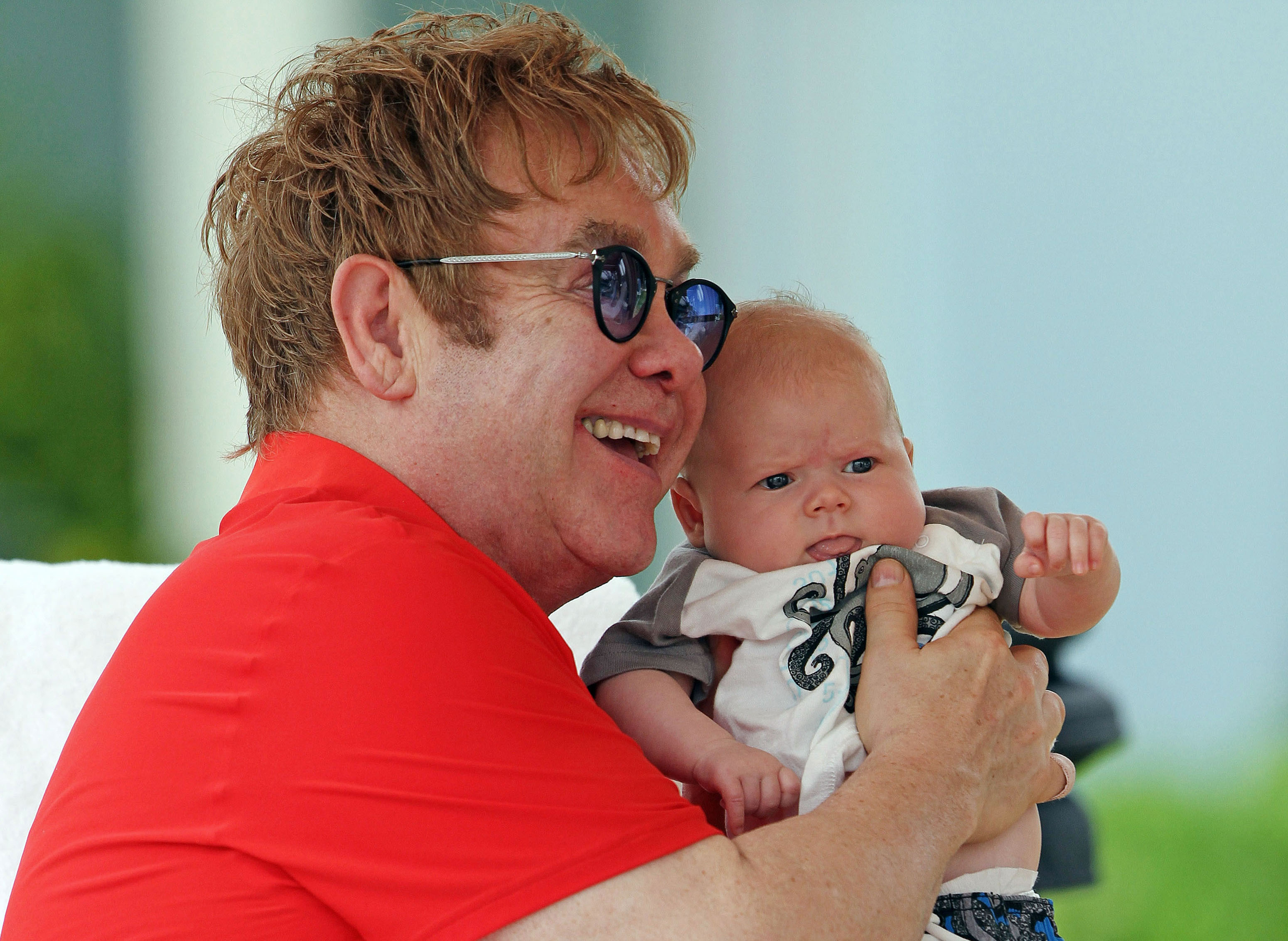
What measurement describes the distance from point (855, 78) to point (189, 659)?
359 centimetres

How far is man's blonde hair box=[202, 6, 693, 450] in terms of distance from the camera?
1.35 metres

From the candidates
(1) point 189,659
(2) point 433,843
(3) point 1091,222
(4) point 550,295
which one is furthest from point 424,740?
(3) point 1091,222

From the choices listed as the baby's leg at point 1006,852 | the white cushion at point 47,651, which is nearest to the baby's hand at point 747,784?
the baby's leg at point 1006,852

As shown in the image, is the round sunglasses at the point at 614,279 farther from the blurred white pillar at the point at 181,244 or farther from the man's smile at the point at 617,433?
the blurred white pillar at the point at 181,244

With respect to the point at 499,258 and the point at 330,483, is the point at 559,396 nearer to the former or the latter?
the point at 499,258

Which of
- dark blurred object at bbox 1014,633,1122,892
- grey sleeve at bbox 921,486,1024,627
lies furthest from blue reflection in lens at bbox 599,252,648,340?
dark blurred object at bbox 1014,633,1122,892

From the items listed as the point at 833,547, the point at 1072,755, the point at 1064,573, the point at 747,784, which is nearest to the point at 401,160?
the point at 833,547

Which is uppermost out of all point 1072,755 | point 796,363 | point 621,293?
point 621,293

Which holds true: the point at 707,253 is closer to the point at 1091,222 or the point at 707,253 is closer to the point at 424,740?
the point at 1091,222

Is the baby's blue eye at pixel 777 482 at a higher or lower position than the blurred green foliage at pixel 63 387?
higher

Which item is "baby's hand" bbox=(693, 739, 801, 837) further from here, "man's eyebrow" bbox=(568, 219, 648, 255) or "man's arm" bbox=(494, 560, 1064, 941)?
"man's eyebrow" bbox=(568, 219, 648, 255)

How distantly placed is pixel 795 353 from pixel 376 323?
594 millimetres

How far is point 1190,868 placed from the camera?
12.0 feet

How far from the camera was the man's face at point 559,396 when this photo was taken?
52.3 inches
